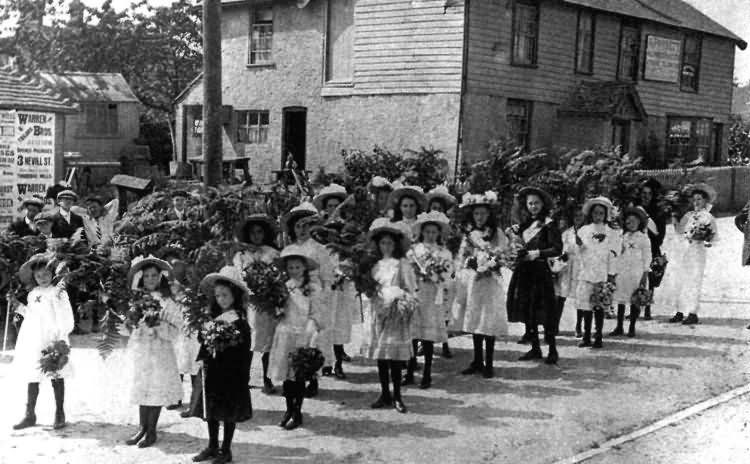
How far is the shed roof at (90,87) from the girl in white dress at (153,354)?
32326mm

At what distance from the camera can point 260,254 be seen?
870cm

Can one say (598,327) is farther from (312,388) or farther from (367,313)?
(312,388)

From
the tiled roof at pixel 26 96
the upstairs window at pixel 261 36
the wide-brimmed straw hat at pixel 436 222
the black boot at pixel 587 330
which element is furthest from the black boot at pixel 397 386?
the upstairs window at pixel 261 36

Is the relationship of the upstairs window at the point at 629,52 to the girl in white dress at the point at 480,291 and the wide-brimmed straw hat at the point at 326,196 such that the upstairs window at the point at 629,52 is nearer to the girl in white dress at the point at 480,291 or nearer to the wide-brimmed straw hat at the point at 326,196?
the wide-brimmed straw hat at the point at 326,196

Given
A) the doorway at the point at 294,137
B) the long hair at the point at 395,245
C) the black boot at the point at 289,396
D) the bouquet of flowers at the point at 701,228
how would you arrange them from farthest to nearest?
the doorway at the point at 294,137, the bouquet of flowers at the point at 701,228, the long hair at the point at 395,245, the black boot at the point at 289,396

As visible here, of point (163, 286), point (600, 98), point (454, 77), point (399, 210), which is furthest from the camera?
point (600, 98)

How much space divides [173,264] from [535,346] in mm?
4582

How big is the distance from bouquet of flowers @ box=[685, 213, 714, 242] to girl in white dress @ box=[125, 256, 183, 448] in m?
8.26

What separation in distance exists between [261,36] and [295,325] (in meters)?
20.4

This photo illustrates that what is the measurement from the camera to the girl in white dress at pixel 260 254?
28.5 ft

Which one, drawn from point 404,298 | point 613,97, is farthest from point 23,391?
point 613,97

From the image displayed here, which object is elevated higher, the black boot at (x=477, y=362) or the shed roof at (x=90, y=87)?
the shed roof at (x=90, y=87)

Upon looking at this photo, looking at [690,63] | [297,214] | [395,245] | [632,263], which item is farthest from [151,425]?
[690,63]

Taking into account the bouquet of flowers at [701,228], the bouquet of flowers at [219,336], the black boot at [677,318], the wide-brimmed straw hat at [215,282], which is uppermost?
the bouquet of flowers at [701,228]
